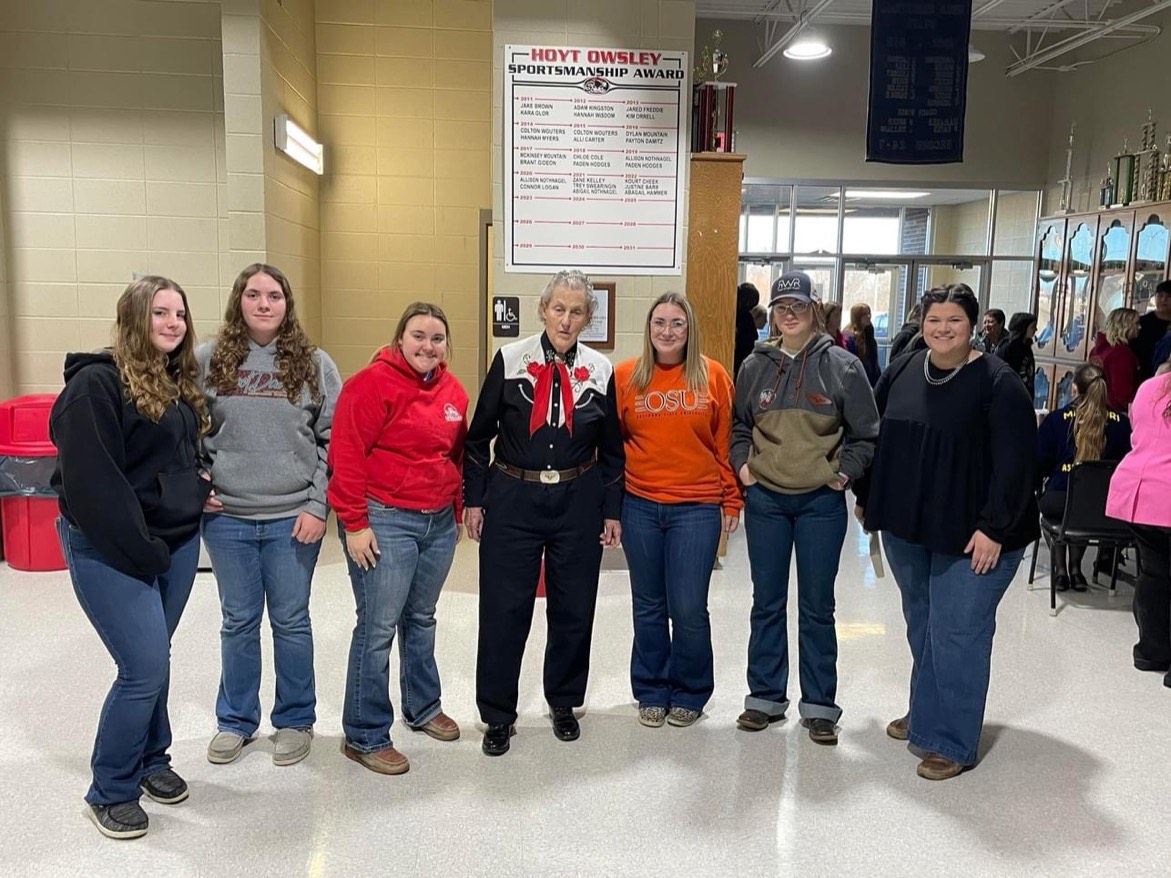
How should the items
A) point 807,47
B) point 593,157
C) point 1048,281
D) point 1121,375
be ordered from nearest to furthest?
1. point 593,157
2. point 1121,375
3. point 807,47
4. point 1048,281

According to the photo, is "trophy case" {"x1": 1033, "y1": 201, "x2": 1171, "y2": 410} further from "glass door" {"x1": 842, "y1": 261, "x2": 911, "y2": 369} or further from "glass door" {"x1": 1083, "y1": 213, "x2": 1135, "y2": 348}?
"glass door" {"x1": 842, "y1": 261, "x2": 911, "y2": 369}

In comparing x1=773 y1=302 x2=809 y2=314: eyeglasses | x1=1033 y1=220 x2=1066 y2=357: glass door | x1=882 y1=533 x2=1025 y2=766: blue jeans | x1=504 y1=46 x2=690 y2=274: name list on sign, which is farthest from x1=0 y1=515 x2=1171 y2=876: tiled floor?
x1=1033 y1=220 x2=1066 y2=357: glass door

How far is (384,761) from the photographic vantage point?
117 inches

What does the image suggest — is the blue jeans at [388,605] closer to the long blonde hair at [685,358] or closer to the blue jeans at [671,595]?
the blue jeans at [671,595]

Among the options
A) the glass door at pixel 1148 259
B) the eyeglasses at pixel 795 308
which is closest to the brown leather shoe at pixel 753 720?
the eyeglasses at pixel 795 308

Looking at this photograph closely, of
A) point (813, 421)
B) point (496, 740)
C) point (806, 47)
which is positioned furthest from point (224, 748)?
point (806, 47)

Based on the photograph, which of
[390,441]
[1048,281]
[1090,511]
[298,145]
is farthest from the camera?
[1048,281]

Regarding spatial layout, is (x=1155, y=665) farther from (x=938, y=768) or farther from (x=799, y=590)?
(x=799, y=590)

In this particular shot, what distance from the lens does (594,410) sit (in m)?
3.05

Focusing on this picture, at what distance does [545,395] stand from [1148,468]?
2633 mm

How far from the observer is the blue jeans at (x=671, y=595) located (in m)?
3.18

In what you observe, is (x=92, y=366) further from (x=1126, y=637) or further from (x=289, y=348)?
(x=1126, y=637)

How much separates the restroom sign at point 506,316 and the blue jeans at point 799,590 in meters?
2.10

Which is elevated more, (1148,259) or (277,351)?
(1148,259)
